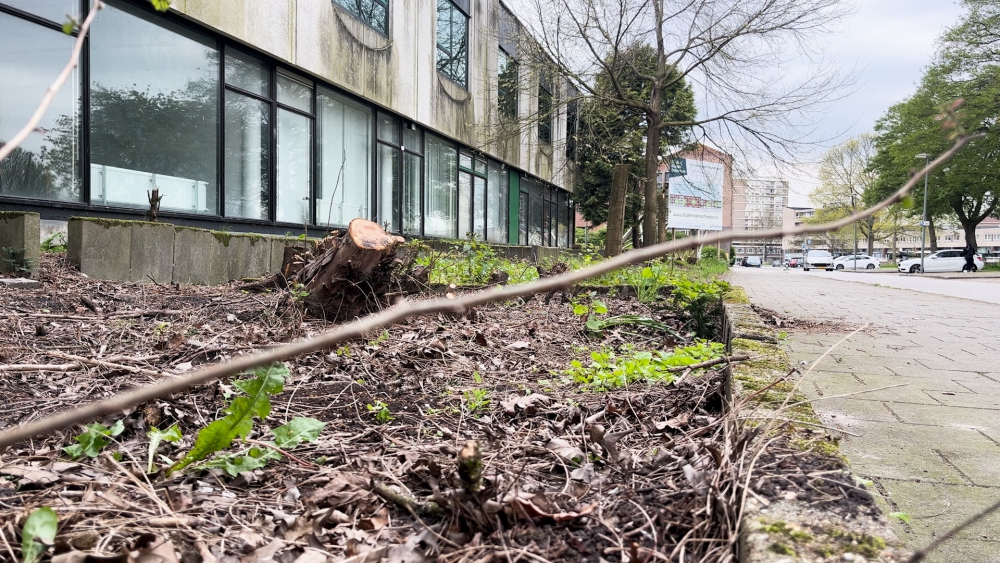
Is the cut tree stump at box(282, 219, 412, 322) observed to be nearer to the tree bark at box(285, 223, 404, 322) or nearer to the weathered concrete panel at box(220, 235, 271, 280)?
the tree bark at box(285, 223, 404, 322)

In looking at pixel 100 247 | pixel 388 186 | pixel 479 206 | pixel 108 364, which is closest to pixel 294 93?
pixel 388 186

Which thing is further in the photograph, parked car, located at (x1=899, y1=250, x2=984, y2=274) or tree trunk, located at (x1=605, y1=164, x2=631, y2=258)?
parked car, located at (x1=899, y1=250, x2=984, y2=274)

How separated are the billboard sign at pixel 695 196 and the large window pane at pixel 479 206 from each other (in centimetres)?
598

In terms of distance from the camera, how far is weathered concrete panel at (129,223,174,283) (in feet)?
18.2

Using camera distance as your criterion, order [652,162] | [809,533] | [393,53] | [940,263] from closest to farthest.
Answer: [809,533] < [393,53] < [652,162] < [940,263]

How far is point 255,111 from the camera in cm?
886

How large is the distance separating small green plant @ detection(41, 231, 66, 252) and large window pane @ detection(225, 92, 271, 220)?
2320 millimetres

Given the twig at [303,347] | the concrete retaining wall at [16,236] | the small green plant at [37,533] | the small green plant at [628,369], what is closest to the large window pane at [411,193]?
the concrete retaining wall at [16,236]

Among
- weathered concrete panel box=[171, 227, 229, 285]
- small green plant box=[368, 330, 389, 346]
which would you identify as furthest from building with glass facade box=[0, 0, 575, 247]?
small green plant box=[368, 330, 389, 346]

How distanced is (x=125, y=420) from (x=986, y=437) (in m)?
3.28

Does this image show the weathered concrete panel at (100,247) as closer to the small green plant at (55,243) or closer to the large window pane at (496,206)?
the small green plant at (55,243)

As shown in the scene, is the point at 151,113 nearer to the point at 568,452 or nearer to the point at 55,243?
the point at 55,243

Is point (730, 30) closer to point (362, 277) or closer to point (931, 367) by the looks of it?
point (931, 367)

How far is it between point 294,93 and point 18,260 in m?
5.56
